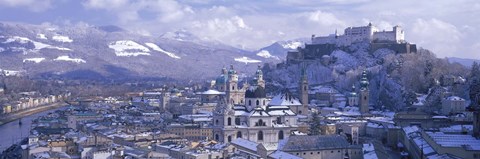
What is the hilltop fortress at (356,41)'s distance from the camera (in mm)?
68113

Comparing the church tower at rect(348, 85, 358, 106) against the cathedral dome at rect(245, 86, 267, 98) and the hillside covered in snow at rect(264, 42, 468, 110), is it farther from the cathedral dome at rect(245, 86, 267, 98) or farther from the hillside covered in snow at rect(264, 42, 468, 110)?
the cathedral dome at rect(245, 86, 267, 98)

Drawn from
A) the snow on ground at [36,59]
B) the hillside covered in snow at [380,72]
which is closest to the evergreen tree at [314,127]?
the hillside covered in snow at [380,72]

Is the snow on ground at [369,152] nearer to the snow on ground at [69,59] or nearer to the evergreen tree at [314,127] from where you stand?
the evergreen tree at [314,127]

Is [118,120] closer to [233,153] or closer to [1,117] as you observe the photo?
[1,117]

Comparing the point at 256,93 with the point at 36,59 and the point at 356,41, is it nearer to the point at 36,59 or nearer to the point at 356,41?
the point at 356,41

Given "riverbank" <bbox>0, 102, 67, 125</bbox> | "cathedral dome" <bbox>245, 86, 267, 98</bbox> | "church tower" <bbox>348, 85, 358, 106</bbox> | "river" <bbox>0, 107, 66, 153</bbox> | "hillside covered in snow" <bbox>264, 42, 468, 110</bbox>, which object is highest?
"hillside covered in snow" <bbox>264, 42, 468, 110</bbox>

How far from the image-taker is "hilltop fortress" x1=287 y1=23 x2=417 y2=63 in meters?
68.1

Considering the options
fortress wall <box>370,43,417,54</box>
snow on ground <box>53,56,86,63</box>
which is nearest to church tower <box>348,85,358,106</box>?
fortress wall <box>370,43,417,54</box>

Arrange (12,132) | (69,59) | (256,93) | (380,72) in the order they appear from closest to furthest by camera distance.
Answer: (256,93) < (12,132) < (380,72) < (69,59)

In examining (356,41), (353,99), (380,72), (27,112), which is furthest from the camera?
(27,112)

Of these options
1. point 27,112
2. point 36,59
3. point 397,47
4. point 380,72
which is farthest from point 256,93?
point 36,59

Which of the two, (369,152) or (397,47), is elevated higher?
(397,47)

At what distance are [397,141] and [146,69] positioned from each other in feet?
527

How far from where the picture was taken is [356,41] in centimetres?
7138
